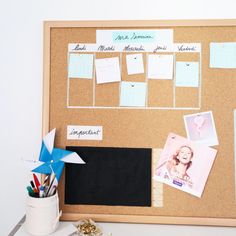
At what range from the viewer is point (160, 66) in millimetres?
882

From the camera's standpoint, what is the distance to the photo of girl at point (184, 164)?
0.86 m

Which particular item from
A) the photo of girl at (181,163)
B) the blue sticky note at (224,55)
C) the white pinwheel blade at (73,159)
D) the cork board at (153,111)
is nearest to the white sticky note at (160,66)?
the cork board at (153,111)

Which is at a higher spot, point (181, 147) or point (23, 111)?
point (23, 111)

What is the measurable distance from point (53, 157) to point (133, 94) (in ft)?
1.12

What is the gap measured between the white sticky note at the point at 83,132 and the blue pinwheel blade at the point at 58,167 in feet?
0.30

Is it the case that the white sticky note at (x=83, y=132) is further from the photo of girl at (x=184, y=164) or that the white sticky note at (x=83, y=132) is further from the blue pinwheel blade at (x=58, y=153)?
the photo of girl at (x=184, y=164)

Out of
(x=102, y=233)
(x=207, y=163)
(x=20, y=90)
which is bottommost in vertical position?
(x=102, y=233)

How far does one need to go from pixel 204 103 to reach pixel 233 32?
0.84ft

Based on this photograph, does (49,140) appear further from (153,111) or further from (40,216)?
(153,111)

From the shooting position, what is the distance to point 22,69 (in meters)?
0.94

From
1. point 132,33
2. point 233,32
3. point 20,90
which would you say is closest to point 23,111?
point 20,90

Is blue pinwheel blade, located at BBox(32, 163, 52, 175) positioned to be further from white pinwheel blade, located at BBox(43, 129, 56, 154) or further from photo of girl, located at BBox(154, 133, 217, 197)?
photo of girl, located at BBox(154, 133, 217, 197)

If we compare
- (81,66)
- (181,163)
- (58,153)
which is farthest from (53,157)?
(181,163)
